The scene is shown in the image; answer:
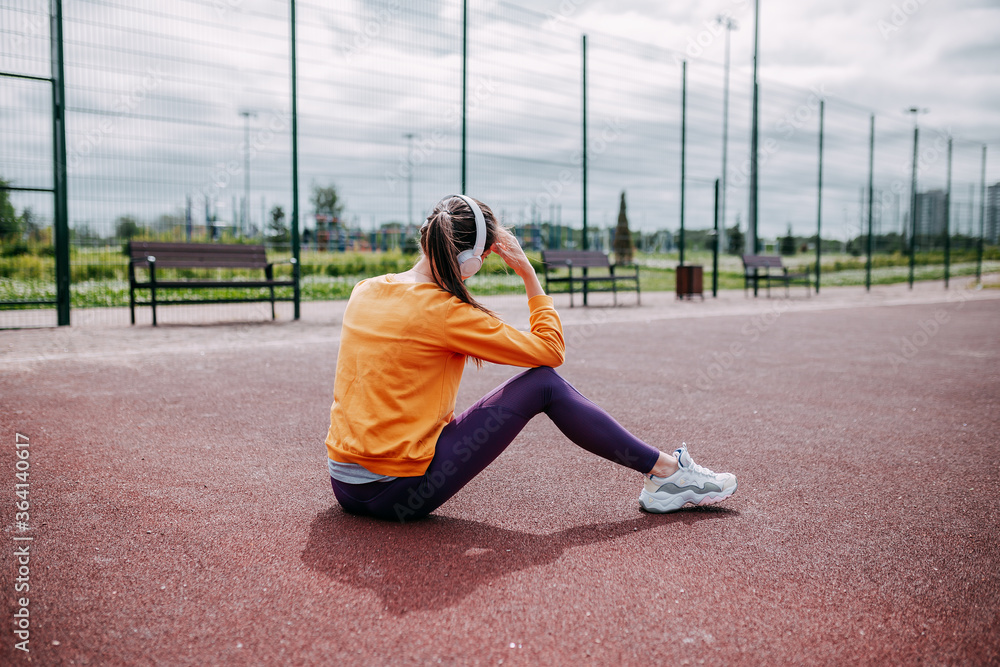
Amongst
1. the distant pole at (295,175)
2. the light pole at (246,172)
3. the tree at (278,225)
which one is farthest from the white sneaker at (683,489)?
the tree at (278,225)

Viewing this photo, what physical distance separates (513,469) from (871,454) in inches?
69.0

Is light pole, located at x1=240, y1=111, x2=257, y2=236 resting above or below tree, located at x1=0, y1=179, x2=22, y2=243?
above

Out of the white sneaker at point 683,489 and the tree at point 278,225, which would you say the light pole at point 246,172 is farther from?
the white sneaker at point 683,489

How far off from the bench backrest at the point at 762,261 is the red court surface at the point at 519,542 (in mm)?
12479

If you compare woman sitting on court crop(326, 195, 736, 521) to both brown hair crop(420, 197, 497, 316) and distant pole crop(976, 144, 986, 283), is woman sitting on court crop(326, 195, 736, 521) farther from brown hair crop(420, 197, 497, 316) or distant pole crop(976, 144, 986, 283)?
distant pole crop(976, 144, 986, 283)

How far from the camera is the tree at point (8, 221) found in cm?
797

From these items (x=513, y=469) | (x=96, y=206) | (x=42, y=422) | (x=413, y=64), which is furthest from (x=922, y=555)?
(x=413, y=64)

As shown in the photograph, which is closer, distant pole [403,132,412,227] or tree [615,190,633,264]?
distant pole [403,132,412,227]

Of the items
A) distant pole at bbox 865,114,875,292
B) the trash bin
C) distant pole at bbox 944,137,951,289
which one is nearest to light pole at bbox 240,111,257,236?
the trash bin

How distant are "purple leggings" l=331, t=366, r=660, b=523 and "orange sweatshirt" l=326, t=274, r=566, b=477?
0.20ft

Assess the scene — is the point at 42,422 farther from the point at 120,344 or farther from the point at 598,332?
the point at 598,332

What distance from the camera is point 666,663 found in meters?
1.67

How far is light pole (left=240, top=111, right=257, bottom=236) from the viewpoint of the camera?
8.79 m

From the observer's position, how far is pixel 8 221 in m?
8.09
